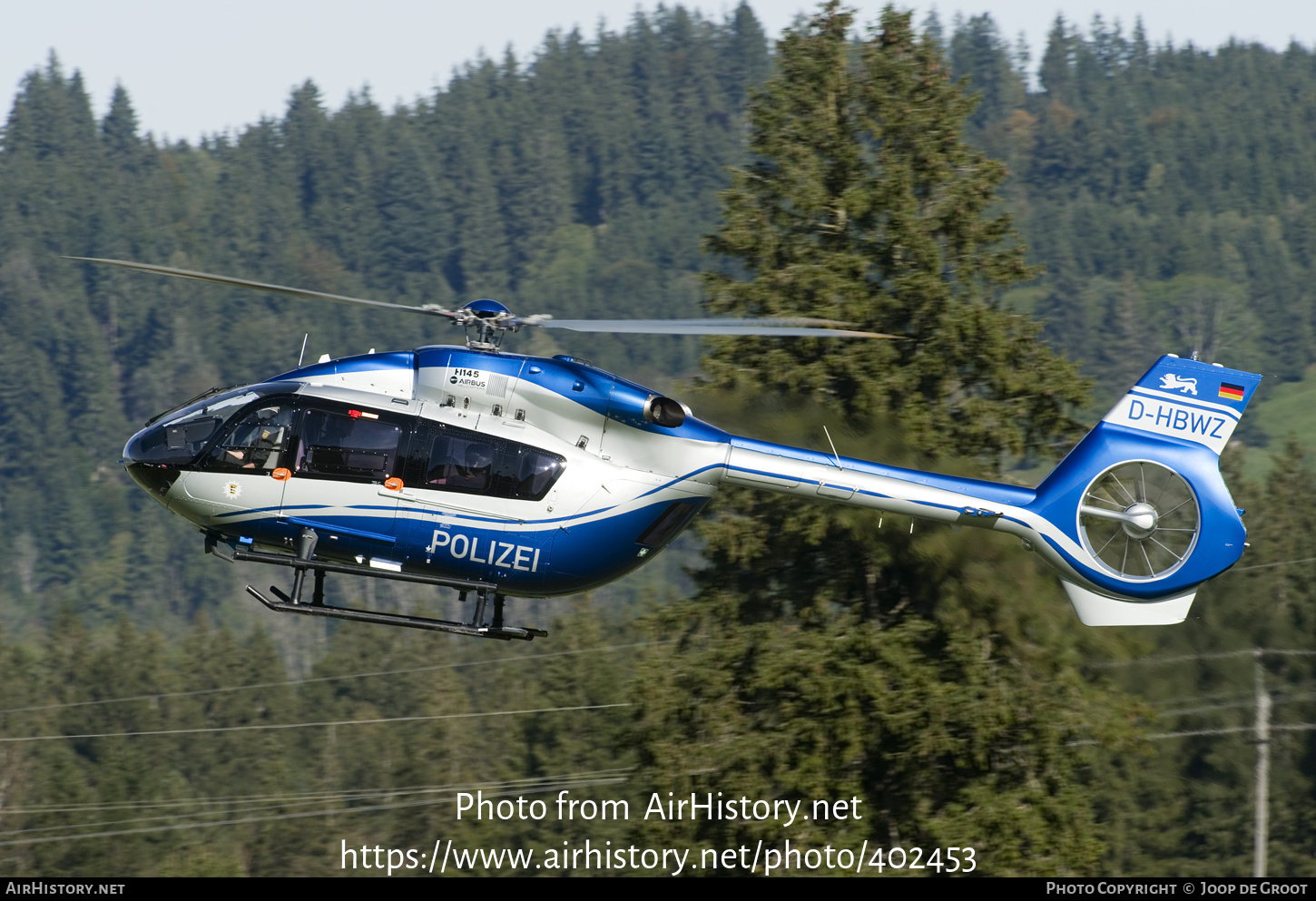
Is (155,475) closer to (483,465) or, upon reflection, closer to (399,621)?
(399,621)

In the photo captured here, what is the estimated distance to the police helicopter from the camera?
17188 millimetres

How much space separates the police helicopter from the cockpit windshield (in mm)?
23

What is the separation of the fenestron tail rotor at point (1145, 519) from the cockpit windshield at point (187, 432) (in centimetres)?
959

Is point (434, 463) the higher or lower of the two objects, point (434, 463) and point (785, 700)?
the higher

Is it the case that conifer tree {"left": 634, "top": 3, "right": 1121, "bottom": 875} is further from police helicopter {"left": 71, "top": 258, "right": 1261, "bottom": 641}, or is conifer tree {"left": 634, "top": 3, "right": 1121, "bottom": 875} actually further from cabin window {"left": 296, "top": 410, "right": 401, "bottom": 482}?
cabin window {"left": 296, "top": 410, "right": 401, "bottom": 482}

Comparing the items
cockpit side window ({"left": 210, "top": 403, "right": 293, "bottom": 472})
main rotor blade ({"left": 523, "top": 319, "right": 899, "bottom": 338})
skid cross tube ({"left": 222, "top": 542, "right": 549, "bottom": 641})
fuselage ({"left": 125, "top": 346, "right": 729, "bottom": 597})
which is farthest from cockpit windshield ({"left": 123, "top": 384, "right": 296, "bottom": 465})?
main rotor blade ({"left": 523, "top": 319, "right": 899, "bottom": 338})

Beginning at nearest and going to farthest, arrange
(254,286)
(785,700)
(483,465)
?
(254,286), (483,465), (785,700)

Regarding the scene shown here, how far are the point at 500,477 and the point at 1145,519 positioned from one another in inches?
291

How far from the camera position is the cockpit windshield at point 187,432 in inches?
690

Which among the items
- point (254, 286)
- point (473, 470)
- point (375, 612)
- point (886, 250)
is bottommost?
point (375, 612)

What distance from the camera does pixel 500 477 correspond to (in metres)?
17.2

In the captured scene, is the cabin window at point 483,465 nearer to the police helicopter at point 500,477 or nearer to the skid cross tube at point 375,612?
the police helicopter at point 500,477

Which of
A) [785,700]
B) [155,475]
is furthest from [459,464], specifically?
[785,700]

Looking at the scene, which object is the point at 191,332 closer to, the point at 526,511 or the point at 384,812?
Result: the point at 384,812
